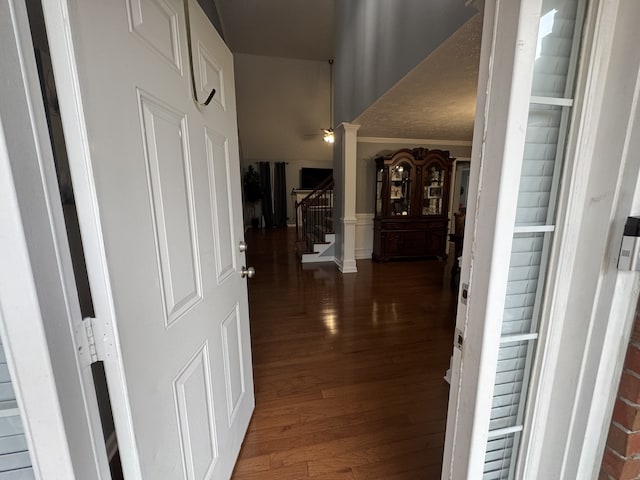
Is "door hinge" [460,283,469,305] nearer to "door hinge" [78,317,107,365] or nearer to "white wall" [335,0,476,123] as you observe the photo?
"door hinge" [78,317,107,365]

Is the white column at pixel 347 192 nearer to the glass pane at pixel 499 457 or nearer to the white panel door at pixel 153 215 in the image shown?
the white panel door at pixel 153 215

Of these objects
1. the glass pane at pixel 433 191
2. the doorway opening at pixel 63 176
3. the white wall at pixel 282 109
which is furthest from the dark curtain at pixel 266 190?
the doorway opening at pixel 63 176

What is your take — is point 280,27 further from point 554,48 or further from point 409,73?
point 554,48

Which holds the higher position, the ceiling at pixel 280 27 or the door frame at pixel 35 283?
the ceiling at pixel 280 27

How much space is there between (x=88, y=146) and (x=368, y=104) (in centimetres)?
304

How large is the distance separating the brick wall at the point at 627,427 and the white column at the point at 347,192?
3564 millimetres

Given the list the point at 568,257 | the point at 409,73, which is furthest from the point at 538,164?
the point at 409,73

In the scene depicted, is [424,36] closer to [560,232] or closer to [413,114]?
[413,114]

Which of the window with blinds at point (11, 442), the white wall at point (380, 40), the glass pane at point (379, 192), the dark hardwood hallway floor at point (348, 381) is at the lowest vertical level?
the dark hardwood hallway floor at point (348, 381)

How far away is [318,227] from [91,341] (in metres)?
5.04

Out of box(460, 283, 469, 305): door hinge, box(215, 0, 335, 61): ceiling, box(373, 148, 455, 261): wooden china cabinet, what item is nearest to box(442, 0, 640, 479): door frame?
Answer: box(460, 283, 469, 305): door hinge

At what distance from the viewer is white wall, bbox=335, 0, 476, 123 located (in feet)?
5.59

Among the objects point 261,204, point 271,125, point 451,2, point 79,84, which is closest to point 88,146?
point 79,84

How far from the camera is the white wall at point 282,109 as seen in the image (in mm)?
6238
